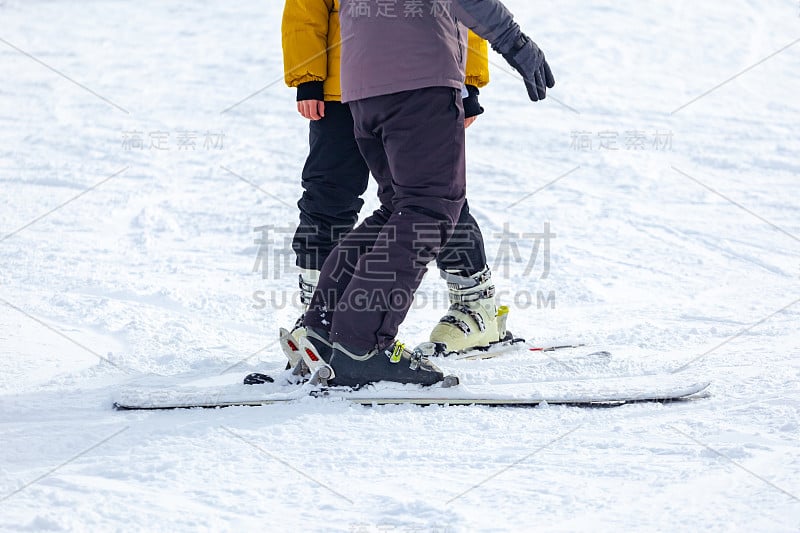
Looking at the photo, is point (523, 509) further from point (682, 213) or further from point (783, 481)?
point (682, 213)

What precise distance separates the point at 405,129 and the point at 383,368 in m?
0.77

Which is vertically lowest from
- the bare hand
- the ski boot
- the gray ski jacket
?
the ski boot

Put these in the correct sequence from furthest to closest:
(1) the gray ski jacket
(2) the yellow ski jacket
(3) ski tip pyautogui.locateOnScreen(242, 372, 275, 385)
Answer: (2) the yellow ski jacket < (3) ski tip pyautogui.locateOnScreen(242, 372, 275, 385) < (1) the gray ski jacket

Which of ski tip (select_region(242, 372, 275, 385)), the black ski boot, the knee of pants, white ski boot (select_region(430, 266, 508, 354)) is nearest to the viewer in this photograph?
the black ski boot

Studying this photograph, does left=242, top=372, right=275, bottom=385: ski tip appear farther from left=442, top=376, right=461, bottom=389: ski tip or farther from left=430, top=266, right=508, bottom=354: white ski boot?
left=430, top=266, right=508, bottom=354: white ski boot

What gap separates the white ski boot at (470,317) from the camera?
3260 millimetres

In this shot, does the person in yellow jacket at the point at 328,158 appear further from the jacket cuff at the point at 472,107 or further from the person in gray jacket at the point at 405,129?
the person in gray jacket at the point at 405,129

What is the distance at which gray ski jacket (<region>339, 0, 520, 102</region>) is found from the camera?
250 cm

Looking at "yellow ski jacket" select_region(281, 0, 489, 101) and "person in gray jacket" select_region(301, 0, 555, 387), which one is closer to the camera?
"person in gray jacket" select_region(301, 0, 555, 387)

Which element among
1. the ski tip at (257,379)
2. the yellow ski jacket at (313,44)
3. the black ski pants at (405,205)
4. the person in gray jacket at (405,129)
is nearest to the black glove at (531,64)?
the person in gray jacket at (405,129)

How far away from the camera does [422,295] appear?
4.32 metres

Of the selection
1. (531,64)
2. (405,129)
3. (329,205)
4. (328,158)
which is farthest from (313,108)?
(531,64)

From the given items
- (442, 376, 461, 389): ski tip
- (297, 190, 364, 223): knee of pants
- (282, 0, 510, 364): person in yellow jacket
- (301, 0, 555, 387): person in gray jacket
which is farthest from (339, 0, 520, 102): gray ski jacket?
(442, 376, 461, 389): ski tip

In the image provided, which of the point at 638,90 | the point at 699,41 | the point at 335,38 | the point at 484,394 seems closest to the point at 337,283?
the point at 484,394
